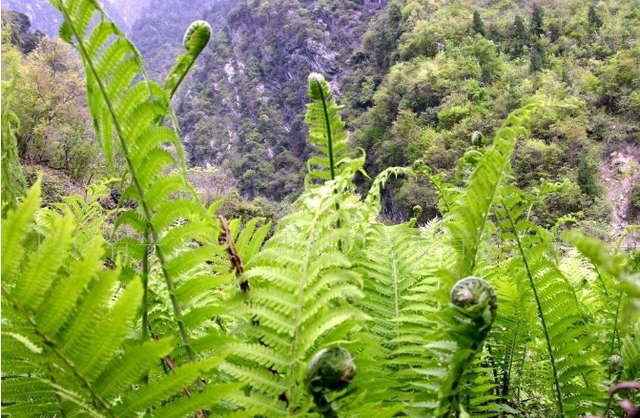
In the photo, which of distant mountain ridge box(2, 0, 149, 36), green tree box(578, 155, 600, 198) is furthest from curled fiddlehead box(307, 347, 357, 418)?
distant mountain ridge box(2, 0, 149, 36)

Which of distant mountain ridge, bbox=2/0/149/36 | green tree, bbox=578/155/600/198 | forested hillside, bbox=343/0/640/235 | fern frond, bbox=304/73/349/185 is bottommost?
fern frond, bbox=304/73/349/185

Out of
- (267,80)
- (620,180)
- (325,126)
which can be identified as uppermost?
(267,80)

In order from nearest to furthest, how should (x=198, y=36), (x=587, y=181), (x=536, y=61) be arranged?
(x=198, y=36) → (x=587, y=181) → (x=536, y=61)

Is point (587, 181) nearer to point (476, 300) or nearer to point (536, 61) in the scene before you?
point (536, 61)

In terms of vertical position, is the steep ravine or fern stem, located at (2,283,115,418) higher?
the steep ravine

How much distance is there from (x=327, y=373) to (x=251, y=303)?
20 centimetres

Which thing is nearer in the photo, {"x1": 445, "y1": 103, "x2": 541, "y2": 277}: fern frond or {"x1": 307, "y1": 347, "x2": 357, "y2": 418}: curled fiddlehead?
{"x1": 307, "y1": 347, "x2": 357, "y2": 418}: curled fiddlehead

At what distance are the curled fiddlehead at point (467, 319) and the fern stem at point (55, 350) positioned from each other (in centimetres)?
33

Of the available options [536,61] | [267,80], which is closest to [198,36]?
[536,61]

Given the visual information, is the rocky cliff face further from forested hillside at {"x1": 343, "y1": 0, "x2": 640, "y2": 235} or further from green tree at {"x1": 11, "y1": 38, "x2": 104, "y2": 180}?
green tree at {"x1": 11, "y1": 38, "x2": 104, "y2": 180}

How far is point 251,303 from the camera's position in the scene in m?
0.56

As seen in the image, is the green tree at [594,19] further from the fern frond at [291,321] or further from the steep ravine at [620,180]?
the fern frond at [291,321]

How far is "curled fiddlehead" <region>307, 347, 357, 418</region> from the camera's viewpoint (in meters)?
0.39

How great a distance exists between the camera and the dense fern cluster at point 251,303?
0.38m
